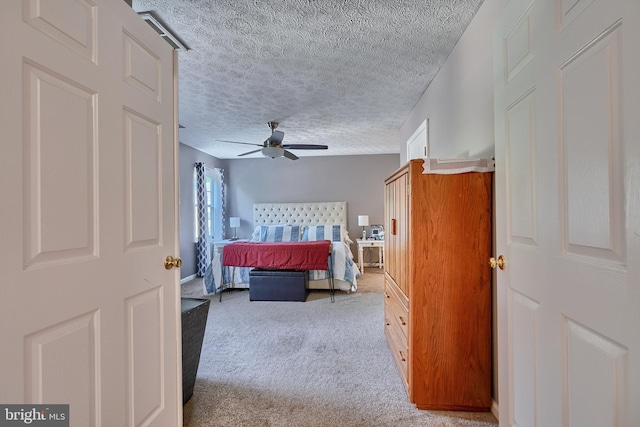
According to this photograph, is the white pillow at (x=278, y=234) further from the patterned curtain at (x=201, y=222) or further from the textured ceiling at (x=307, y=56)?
the textured ceiling at (x=307, y=56)

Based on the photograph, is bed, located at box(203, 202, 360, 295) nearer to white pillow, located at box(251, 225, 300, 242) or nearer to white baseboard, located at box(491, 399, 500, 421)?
white pillow, located at box(251, 225, 300, 242)

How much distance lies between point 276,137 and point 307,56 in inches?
66.8

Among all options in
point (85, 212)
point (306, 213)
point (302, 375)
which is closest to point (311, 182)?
point (306, 213)

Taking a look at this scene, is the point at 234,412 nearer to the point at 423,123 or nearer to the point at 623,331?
the point at 623,331

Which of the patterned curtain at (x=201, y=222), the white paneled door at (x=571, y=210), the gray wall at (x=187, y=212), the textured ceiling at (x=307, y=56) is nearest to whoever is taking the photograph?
the white paneled door at (x=571, y=210)

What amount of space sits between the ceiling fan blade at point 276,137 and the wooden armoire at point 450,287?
258cm

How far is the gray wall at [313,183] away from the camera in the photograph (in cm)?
673

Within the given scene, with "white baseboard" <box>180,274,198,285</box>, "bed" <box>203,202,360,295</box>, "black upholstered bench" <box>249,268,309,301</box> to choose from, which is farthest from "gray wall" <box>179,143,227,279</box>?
"black upholstered bench" <box>249,268,309,301</box>

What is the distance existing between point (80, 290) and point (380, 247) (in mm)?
5787

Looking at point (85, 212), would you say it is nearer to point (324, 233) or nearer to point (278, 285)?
point (278, 285)

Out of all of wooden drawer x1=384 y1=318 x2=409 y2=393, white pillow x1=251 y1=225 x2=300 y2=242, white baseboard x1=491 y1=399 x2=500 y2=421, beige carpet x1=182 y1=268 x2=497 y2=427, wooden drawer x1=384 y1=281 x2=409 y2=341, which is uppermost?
white pillow x1=251 y1=225 x2=300 y2=242

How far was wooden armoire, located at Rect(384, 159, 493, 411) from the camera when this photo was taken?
1803mm

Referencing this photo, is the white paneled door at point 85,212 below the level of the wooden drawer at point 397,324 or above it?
above

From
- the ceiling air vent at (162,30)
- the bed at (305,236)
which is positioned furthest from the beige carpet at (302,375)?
the ceiling air vent at (162,30)
